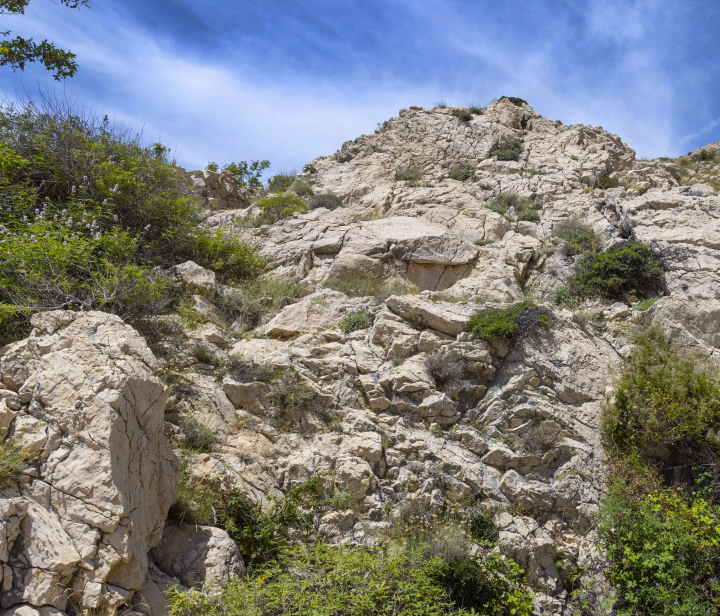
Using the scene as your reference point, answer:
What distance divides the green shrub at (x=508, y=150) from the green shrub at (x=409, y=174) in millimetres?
3054

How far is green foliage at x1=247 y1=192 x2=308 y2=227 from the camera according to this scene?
12617mm

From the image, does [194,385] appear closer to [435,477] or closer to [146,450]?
[146,450]

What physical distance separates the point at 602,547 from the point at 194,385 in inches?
226

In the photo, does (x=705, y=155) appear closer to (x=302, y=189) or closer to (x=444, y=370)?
(x=302, y=189)

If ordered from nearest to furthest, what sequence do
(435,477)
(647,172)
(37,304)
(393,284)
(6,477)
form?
(6,477)
(37,304)
(435,477)
(393,284)
(647,172)

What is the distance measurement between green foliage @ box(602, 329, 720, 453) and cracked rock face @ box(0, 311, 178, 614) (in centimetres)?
614

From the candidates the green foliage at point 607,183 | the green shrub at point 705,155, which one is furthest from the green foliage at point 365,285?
the green shrub at point 705,155

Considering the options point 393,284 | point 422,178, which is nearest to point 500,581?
point 393,284

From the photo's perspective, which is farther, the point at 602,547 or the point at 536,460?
the point at 536,460

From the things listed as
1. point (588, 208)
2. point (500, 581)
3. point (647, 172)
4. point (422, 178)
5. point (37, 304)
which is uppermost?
point (647, 172)

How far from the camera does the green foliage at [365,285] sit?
952 centimetres

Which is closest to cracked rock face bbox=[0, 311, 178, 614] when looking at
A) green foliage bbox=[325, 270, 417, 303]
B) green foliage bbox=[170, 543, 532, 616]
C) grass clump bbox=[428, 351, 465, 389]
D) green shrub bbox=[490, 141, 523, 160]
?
green foliage bbox=[170, 543, 532, 616]

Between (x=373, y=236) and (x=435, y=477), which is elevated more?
(x=373, y=236)

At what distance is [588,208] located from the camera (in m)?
12.4
